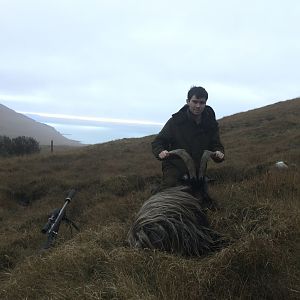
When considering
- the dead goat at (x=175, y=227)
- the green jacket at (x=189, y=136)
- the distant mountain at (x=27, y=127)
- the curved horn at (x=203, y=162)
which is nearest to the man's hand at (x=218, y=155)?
the curved horn at (x=203, y=162)

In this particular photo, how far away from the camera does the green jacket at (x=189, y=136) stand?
6531 mm

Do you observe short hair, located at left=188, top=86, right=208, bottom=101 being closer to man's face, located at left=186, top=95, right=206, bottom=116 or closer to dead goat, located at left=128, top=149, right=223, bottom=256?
man's face, located at left=186, top=95, right=206, bottom=116

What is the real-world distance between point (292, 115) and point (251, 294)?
67.0 feet

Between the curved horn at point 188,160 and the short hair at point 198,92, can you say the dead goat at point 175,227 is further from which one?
the short hair at point 198,92

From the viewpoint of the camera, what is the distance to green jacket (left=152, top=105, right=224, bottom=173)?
21.4 feet

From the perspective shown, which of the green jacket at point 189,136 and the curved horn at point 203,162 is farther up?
the green jacket at point 189,136

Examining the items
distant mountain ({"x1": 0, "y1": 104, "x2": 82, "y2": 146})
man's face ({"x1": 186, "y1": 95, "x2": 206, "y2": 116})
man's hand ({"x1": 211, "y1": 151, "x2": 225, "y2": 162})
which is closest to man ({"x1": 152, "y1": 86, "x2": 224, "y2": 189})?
man's face ({"x1": 186, "y1": 95, "x2": 206, "y2": 116})

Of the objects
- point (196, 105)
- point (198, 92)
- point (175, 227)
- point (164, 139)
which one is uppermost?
point (198, 92)

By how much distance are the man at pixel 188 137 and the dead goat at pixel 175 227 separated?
2.13 ft

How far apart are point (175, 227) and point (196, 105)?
1909 mm

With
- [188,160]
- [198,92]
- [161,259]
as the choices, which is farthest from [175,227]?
[198,92]

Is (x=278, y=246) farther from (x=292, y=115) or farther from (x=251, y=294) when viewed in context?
(x=292, y=115)

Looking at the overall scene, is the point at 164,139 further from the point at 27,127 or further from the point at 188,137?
the point at 27,127

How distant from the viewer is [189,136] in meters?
6.55
